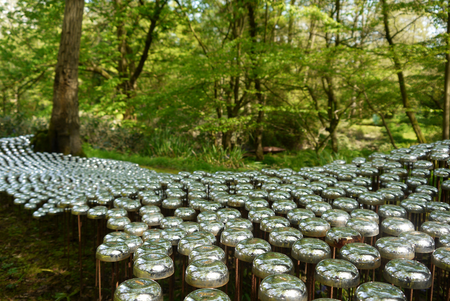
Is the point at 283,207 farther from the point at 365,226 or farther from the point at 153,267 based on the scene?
the point at 153,267

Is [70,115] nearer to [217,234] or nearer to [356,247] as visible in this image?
[217,234]

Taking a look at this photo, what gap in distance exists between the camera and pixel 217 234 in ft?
5.30

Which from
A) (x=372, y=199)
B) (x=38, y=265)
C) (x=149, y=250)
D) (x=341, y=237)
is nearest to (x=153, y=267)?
(x=149, y=250)

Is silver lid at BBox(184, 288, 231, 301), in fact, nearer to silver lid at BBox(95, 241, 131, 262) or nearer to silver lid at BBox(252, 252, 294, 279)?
silver lid at BBox(252, 252, 294, 279)

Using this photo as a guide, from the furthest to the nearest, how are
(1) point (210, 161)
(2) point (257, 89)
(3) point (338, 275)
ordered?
(2) point (257, 89), (1) point (210, 161), (3) point (338, 275)

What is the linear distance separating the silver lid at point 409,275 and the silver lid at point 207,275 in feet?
2.14

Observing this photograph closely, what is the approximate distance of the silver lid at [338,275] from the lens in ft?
3.36

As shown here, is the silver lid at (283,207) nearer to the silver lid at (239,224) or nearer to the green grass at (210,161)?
the silver lid at (239,224)

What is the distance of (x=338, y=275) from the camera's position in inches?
40.6

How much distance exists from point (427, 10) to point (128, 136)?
1112 cm

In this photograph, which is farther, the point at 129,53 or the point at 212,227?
the point at 129,53

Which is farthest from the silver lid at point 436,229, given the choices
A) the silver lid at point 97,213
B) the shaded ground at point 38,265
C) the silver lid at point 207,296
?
the shaded ground at point 38,265

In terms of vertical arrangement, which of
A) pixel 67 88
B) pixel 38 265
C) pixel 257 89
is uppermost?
pixel 257 89

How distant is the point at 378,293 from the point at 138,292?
0.81 metres
